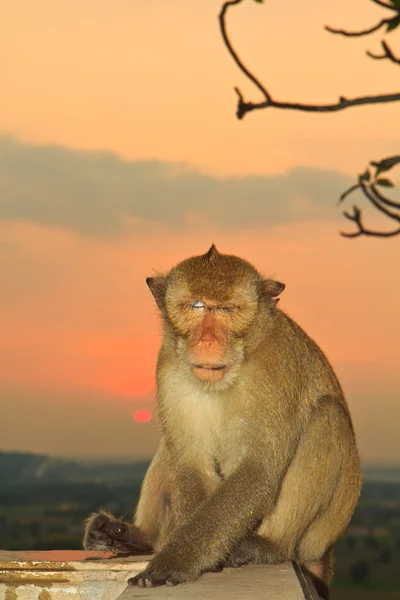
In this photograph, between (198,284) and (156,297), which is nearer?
(198,284)

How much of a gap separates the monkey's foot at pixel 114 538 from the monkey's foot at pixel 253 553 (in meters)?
1.28

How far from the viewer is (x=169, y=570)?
534 cm

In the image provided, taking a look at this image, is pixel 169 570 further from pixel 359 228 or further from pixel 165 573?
pixel 359 228

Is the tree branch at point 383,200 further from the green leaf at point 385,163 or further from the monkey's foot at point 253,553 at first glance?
the monkey's foot at point 253,553

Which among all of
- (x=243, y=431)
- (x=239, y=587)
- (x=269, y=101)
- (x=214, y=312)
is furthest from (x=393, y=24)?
(x=239, y=587)

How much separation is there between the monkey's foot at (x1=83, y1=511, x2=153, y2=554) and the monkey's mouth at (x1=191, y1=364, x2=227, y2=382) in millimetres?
1928

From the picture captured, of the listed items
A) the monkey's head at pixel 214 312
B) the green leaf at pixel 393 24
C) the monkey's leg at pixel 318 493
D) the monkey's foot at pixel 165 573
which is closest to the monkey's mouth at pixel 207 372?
the monkey's head at pixel 214 312

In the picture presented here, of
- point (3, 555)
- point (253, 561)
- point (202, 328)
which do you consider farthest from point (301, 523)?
point (3, 555)

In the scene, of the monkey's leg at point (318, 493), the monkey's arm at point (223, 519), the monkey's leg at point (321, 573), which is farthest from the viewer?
the monkey's leg at point (321, 573)

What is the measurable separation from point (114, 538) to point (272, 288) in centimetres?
233

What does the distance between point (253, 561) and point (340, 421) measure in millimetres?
1137

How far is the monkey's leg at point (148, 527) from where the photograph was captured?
6812mm

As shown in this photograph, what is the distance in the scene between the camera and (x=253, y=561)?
18.9 feet

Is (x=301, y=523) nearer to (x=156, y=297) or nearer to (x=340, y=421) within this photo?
(x=340, y=421)
